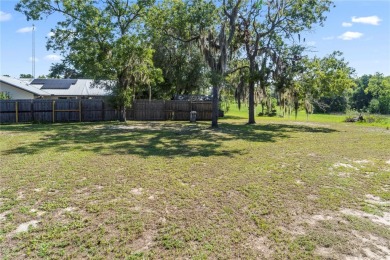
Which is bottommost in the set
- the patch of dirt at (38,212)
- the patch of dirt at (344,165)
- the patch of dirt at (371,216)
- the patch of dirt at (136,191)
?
the patch of dirt at (371,216)

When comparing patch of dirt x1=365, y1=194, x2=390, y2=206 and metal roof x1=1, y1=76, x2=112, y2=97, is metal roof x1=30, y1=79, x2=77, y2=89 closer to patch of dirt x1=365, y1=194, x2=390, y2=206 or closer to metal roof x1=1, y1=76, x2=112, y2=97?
metal roof x1=1, y1=76, x2=112, y2=97

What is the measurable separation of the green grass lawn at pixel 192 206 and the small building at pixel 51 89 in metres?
16.9

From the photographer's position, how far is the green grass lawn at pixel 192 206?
2.77 meters

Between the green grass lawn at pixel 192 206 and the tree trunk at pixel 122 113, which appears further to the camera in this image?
the tree trunk at pixel 122 113

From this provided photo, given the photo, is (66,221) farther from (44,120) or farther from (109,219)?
(44,120)

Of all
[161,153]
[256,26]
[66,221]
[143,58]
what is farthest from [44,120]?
[66,221]

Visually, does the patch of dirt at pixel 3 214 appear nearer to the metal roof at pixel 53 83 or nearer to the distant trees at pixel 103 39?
the distant trees at pixel 103 39

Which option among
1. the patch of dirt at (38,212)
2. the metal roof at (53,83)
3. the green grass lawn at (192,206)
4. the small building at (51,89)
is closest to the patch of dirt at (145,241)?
the green grass lawn at (192,206)

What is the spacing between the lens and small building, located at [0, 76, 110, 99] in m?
20.5

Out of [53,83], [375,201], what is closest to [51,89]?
[53,83]

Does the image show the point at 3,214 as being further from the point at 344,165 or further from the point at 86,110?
the point at 86,110

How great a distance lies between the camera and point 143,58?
1608cm

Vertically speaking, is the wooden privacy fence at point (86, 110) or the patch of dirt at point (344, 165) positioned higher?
the wooden privacy fence at point (86, 110)

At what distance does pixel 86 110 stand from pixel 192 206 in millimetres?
15743
